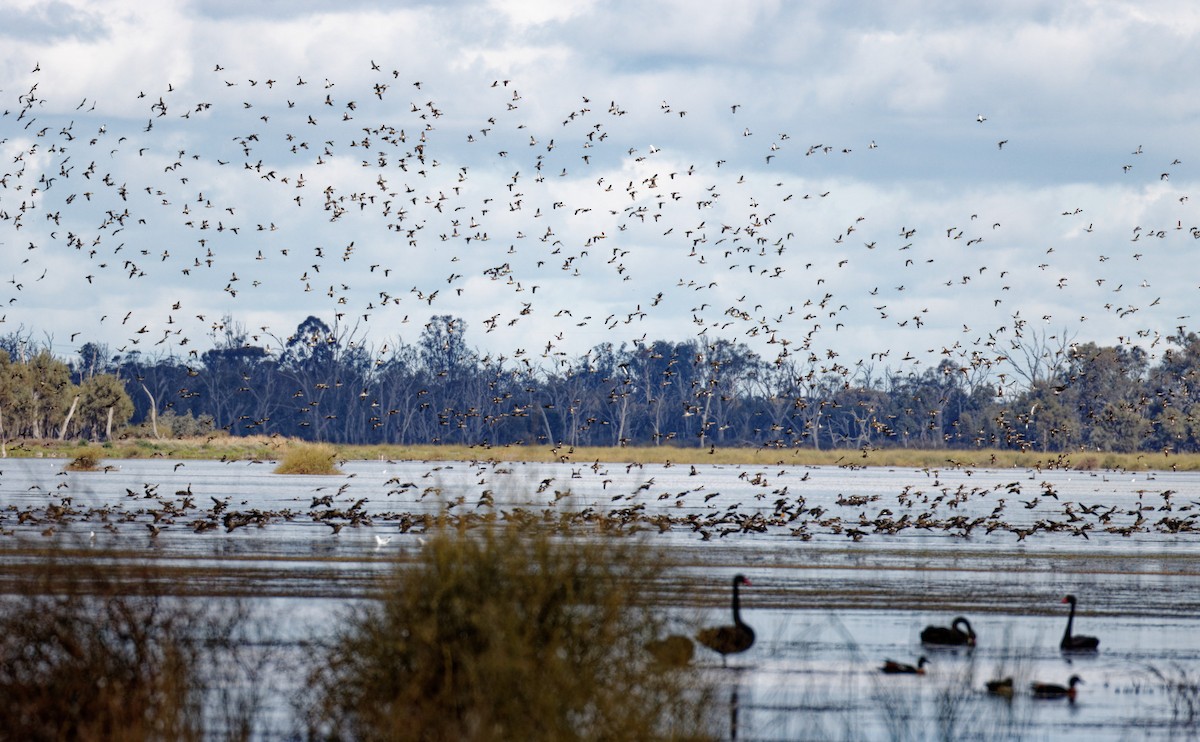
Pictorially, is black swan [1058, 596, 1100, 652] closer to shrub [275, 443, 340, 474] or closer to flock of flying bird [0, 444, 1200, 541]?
flock of flying bird [0, 444, 1200, 541]

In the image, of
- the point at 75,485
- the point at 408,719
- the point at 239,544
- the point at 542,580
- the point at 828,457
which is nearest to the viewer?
the point at 408,719

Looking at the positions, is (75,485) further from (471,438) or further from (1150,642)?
(471,438)

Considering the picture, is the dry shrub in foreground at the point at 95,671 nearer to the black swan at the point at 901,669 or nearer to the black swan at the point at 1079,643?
the black swan at the point at 901,669

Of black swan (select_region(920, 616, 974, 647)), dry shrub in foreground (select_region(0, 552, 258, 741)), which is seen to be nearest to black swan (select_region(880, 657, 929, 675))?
black swan (select_region(920, 616, 974, 647))

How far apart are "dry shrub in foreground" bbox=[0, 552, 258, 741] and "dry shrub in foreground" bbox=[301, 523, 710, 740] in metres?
0.89

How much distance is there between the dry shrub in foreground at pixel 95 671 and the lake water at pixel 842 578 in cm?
72

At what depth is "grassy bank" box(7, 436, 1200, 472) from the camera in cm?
9000

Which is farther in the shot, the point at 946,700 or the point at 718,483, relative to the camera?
the point at 718,483

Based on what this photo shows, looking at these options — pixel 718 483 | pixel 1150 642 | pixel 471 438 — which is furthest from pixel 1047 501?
pixel 471 438

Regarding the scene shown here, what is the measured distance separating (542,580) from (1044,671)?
828 cm

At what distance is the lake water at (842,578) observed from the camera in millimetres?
13547

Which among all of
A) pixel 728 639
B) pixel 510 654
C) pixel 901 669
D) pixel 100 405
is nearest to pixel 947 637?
pixel 901 669

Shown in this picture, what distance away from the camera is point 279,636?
16766 mm

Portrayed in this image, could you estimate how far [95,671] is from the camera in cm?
971
